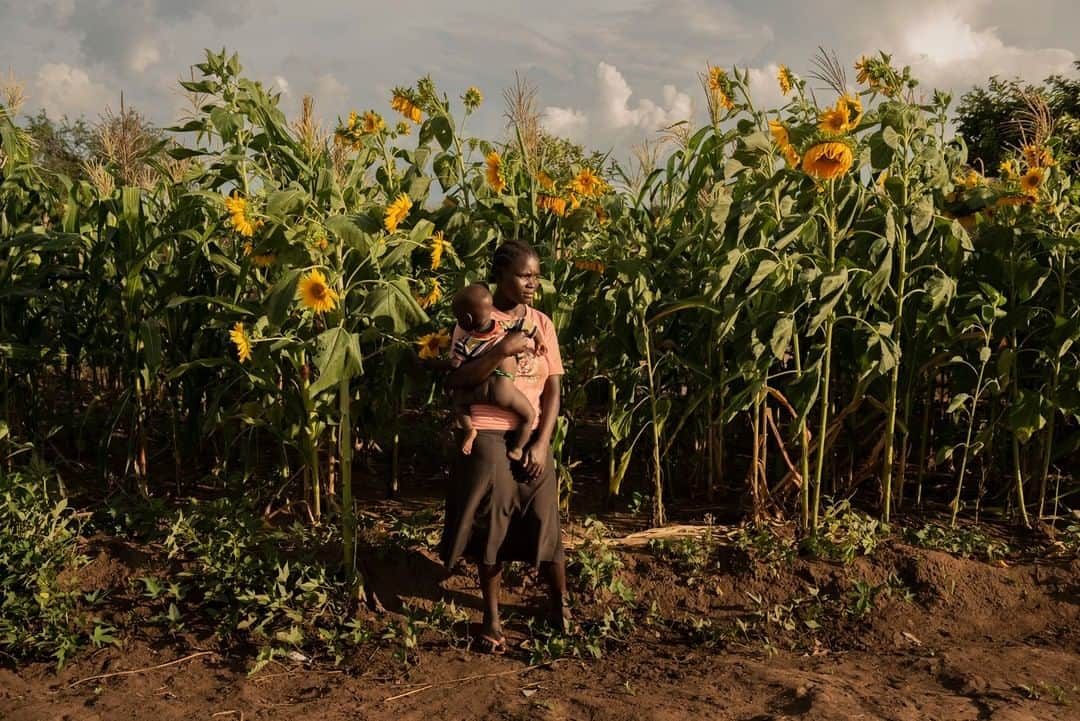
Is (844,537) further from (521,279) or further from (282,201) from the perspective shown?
(282,201)

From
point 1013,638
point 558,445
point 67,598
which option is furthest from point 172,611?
point 1013,638

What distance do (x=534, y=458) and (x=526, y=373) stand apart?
0.29 meters

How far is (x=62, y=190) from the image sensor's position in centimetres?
504

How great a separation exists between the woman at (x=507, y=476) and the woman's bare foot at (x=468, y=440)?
0.07ft

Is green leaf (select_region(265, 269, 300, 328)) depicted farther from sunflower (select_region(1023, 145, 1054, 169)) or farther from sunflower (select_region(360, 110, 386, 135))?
sunflower (select_region(1023, 145, 1054, 169))

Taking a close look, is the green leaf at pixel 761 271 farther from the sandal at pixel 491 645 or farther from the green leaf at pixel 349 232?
the sandal at pixel 491 645

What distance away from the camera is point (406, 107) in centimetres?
417


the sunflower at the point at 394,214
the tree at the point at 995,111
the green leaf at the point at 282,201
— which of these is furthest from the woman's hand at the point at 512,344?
the tree at the point at 995,111

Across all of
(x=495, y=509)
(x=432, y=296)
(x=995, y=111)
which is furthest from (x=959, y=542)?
(x=995, y=111)

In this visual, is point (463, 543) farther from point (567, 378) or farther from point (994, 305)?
point (994, 305)

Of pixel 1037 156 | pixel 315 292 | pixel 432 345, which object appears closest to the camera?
pixel 315 292

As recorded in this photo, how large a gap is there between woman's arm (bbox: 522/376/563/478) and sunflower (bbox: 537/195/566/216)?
82cm

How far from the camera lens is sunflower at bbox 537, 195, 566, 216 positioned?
3.88 metres

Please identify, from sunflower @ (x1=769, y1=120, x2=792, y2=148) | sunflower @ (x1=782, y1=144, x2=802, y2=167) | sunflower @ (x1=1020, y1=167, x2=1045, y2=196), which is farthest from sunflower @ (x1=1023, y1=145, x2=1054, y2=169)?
sunflower @ (x1=769, y1=120, x2=792, y2=148)
